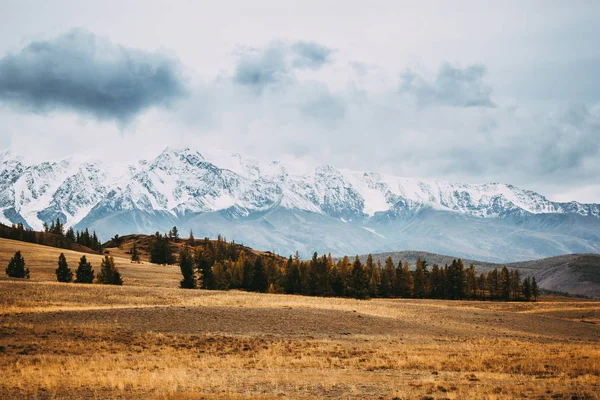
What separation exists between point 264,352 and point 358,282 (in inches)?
2981

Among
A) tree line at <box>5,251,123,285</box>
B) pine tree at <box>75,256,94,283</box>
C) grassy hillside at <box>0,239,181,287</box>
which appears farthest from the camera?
grassy hillside at <box>0,239,181,287</box>

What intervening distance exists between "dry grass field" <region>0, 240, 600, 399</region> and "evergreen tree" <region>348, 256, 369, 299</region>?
45582 millimetres

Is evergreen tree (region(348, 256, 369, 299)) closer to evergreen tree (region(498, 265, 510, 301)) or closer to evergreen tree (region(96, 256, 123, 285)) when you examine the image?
evergreen tree (region(96, 256, 123, 285))

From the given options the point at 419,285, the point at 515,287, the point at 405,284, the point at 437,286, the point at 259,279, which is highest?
the point at 259,279

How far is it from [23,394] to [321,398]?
1179 centimetres

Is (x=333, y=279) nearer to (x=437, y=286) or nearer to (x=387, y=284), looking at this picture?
(x=387, y=284)

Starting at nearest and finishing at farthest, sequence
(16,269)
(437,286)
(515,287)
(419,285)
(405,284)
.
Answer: (16,269) < (405,284) < (419,285) < (437,286) < (515,287)

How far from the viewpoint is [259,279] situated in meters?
109

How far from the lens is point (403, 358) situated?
31.8 m

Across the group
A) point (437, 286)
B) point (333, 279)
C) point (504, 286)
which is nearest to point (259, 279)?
point (333, 279)

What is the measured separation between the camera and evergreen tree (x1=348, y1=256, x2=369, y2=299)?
349 ft

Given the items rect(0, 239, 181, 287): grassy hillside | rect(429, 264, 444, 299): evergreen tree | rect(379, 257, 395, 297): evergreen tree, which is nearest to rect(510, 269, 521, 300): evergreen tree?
rect(429, 264, 444, 299): evergreen tree

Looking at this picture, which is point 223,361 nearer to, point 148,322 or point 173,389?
point 173,389

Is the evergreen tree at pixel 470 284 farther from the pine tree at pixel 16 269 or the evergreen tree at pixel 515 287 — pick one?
the pine tree at pixel 16 269
